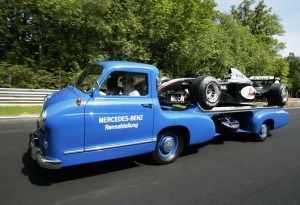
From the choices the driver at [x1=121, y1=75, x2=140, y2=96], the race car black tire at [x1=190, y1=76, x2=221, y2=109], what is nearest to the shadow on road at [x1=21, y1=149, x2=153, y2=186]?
A: the driver at [x1=121, y1=75, x2=140, y2=96]

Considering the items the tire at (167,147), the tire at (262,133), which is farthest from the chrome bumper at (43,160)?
the tire at (262,133)

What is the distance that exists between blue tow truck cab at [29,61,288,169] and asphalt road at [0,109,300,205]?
40 cm

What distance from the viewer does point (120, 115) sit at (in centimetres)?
514

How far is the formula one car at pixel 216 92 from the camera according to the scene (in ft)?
21.6

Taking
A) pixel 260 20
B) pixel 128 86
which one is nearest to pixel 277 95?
pixel 128 86

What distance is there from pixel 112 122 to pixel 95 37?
1538 centimetres

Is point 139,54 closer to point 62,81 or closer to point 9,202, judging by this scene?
point 62,81

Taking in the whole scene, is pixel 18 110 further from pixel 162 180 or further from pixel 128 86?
pixel 162 180

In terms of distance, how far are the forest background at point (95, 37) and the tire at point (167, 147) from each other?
1211 centimetres

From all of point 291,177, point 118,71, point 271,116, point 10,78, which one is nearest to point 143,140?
point 118,71

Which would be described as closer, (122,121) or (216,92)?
(122,121)

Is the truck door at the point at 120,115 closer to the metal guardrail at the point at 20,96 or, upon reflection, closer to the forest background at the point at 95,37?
the metal guardrail at the point at 20,96

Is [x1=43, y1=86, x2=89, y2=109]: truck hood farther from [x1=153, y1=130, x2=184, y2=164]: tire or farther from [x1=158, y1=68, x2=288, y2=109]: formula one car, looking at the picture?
[x1=158, y1=68, x2=288, y2=109]: formula one car

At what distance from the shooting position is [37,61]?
1894cm
